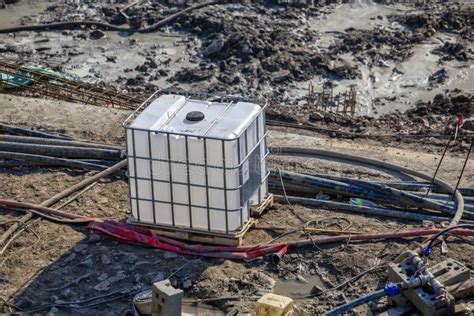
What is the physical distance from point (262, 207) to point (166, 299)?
2.68m

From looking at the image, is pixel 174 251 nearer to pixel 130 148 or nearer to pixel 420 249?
pixel 130 148

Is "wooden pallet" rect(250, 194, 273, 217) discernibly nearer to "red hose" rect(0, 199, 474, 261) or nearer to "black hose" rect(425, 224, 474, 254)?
"red hose" rect(0, 199, 474, 261)

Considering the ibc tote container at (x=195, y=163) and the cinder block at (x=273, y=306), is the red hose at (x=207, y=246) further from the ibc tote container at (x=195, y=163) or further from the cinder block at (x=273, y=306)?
the cinder block at (x=273, y=306)

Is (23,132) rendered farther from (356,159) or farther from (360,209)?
(360,209)

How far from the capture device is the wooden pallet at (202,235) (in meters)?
10.3

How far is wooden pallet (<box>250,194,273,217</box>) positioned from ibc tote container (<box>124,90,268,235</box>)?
6.5 inches

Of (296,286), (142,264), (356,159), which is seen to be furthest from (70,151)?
(296,286)

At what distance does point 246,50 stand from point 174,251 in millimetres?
11720

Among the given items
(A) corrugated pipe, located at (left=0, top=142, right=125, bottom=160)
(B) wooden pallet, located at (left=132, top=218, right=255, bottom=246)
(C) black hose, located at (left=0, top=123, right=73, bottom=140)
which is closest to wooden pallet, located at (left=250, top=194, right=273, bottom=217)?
(B) wooden pallet, located at (left=132, top=218, right=255, bottom=246)

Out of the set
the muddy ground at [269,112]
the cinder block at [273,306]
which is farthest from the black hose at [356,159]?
the cinder block at [273,306]

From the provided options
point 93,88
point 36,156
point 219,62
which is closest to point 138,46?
point 219,62

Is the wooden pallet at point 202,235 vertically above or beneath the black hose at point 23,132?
above

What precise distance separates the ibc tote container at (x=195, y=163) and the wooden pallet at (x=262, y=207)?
0.54 ft

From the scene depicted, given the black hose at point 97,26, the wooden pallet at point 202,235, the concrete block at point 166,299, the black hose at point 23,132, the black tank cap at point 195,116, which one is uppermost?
the black tank cap at point 195,116
